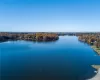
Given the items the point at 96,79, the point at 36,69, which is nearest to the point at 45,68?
the point at 36,69

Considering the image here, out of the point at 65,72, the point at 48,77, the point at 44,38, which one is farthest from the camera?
the point at 44,38

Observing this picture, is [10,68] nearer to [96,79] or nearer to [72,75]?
[72,75]

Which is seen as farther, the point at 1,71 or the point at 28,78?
the point at 1,71

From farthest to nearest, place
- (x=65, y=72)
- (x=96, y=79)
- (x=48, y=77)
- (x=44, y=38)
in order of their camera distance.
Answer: (x=44, y=38), (x=65, y=72), (x=48, y=77), (x=96, y=79)

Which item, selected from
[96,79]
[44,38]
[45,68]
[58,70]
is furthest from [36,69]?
[44,38]

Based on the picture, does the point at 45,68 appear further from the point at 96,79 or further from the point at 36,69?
the point at 96,79

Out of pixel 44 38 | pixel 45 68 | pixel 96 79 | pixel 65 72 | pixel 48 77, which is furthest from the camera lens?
pixel 44 38

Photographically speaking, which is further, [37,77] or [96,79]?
[37,77]

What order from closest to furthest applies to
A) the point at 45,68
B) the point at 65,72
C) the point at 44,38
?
the point at 65,72 → the point at 45,68 → the point at 44,38
